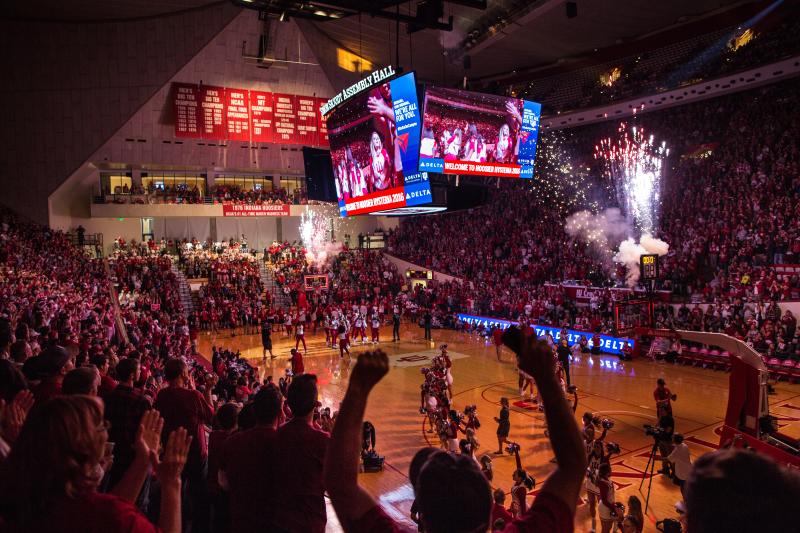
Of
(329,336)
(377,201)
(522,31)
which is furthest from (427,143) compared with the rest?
(522,31)

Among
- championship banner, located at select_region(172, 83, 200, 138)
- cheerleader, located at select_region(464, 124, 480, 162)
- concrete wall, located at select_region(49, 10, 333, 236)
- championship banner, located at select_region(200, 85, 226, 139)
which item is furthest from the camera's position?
championship banner, located at select_region(200, 85, 226, 139)

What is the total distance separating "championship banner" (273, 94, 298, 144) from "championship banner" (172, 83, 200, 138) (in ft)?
13.6

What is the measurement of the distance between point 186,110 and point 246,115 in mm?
3001

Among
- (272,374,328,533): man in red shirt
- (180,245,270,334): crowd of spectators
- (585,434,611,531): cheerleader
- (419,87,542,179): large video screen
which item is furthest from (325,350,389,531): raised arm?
(180,245,270,334): crowd of spectators

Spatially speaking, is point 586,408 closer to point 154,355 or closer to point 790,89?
point 154,355

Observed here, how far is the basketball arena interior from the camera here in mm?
2023

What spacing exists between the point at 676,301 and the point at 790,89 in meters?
10.5

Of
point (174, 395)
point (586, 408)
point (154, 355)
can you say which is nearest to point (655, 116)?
point (586, 408)

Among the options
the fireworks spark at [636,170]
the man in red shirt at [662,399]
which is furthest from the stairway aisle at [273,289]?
the man in red shirt at [662,399]

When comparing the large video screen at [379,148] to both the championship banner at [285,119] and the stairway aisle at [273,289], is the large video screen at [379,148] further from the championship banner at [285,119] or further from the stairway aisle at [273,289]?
the championship banner at [285,119]

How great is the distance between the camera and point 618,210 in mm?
26172

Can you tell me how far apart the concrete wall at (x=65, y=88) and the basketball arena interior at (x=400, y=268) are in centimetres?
13

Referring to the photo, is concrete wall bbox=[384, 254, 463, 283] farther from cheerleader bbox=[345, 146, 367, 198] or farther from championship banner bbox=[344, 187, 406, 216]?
cheerleader bbox=[345, 146, 367, 198]

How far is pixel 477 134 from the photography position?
15.0 m
